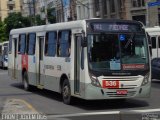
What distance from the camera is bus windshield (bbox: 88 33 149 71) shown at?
574 inches

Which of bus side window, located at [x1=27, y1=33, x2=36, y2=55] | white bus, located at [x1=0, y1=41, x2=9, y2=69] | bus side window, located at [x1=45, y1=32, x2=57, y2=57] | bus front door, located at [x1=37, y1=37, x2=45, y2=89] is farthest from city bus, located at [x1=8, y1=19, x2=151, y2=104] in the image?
white bus, located at [x1=0, y1=41, x2=9, y2=69]

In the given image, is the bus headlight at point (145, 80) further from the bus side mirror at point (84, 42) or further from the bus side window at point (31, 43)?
the bus side window at point (31, 43)

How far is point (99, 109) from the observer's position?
14914mm

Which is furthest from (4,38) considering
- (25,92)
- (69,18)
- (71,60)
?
(71,60)

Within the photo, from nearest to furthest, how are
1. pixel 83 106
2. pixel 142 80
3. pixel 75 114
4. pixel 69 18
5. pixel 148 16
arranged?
1. pixel 75 114
2. pixel 142 80
3. pixel 83 106
4. pixel 148 16
5. pixel 69 18

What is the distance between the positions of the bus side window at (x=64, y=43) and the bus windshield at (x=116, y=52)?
1.56 meters

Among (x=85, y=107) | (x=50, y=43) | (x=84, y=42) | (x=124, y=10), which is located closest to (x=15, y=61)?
(x=50, y=43)

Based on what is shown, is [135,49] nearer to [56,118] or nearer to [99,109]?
[99,109]

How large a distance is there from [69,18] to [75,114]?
6074cm

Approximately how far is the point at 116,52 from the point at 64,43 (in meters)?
2.49

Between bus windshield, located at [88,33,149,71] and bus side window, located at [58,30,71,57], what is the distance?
156 cm

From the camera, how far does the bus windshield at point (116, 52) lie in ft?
47.8

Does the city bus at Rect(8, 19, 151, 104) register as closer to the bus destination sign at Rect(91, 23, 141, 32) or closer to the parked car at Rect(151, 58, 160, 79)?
the bus destination sign at Rect(91, 23, 141, 32)

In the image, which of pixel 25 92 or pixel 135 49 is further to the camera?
pixel 25 92
